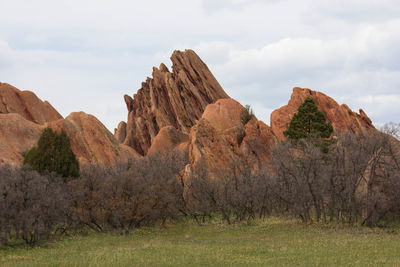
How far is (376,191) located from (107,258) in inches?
898

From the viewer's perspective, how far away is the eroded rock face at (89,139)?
75562 millimetres

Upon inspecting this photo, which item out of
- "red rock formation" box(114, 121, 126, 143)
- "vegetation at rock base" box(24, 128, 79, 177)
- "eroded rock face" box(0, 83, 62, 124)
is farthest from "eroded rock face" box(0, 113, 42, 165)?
"red rock formation" box(114, 121, 126, 143)

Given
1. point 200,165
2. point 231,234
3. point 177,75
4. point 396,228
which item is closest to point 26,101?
point 177,75

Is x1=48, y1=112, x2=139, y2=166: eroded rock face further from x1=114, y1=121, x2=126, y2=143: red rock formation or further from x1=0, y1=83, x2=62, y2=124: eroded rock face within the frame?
x1=114, y1=121, x2=126, y2=143: red rock formation

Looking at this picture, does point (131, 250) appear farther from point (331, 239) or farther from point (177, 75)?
point (177, 75)

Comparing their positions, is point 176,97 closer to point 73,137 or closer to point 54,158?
point 73,137

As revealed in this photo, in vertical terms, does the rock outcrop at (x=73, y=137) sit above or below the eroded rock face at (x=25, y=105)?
below

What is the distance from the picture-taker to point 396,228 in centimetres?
3578

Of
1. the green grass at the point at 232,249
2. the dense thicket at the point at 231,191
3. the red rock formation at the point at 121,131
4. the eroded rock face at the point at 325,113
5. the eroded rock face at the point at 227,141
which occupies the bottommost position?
the green grass at the point at 232,249

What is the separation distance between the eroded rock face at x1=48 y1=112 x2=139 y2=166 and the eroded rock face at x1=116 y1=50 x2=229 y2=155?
97.9 ft

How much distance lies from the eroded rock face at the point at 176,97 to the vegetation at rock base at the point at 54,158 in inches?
2478

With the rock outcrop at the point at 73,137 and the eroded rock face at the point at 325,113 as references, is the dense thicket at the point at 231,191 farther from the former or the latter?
the eroded rock face at the point at 325,113

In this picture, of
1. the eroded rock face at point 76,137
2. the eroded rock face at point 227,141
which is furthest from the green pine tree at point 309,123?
the eroded rock face at point 76,137

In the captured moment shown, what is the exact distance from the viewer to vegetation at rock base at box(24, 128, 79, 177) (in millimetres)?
43375
